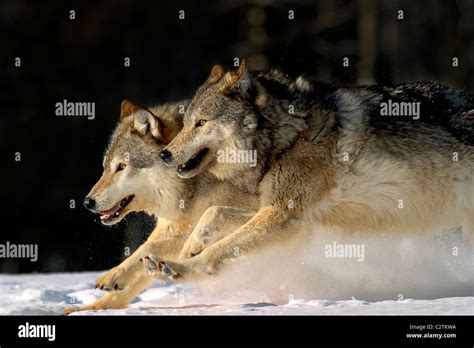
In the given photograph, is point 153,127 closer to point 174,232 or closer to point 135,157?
point 135,157

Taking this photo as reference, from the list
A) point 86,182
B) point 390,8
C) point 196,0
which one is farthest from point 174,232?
point 196,0

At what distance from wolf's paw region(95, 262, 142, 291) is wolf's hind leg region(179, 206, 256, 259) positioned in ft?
1.39

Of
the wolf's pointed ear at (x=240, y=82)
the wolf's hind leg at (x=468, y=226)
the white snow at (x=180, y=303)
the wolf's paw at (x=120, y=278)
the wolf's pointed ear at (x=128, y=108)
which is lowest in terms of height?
the white snow at (x=180, y=303)

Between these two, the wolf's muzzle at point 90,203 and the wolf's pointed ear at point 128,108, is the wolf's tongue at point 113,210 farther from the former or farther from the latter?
the wolf's pointed ear at point 128,108

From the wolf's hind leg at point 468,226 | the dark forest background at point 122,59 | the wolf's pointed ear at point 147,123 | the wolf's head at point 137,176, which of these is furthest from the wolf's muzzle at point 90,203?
the dark forest background at point 122,59

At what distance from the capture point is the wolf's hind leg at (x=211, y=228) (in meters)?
6.75

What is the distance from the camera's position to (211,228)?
6.76 metres

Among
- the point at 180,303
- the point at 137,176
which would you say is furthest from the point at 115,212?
the point at 180,303

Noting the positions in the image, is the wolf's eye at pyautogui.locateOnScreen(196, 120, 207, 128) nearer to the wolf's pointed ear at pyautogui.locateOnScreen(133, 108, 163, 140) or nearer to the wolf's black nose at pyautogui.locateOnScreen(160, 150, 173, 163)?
the wolf's black nose at pyautogui.locateOnScreen(160, 150, 173, 163)

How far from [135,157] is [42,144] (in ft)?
38.8

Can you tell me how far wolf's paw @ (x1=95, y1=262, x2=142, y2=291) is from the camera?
6.96m

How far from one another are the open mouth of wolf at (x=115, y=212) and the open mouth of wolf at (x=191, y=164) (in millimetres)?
564

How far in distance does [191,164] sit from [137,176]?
0.54 meters

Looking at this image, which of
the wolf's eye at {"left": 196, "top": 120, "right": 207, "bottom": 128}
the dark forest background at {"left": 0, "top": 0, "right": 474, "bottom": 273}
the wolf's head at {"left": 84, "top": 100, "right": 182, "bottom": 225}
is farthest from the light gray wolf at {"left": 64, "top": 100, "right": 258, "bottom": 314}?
the dark forest background at {"left": 0, "top": 0, "right": 474, "bottom": 273}
